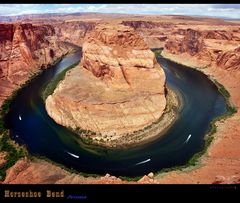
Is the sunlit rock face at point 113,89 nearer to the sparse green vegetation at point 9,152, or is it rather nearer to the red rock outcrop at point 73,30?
the sparse green vegetation at point 9,152

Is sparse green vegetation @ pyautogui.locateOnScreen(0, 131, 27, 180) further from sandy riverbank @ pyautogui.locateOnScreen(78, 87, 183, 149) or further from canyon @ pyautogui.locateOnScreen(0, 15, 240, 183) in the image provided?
sandy riverbank @ pyautogui.locateOnScreen(78, 87, 183, 149)

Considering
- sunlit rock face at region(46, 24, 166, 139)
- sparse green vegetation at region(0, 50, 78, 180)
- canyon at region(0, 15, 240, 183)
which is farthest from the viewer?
sunlit rock face at region(46, 24, 166, 139)

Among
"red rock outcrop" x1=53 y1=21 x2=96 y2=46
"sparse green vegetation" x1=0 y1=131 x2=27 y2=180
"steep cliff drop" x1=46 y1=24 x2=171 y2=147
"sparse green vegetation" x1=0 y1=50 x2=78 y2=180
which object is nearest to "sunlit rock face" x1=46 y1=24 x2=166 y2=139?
"steep cliff drop" x1=46 y1=24 x2=171 y2=147

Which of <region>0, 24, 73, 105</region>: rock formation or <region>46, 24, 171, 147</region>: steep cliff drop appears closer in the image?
<region>46, 24, 171, 147</region>: steep cliff drop

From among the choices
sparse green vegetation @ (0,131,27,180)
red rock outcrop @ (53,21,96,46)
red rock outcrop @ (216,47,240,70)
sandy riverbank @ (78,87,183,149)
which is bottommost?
red rock outcrop @ (53,21,96,46)

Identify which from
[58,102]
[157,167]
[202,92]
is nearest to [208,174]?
[157,167]
